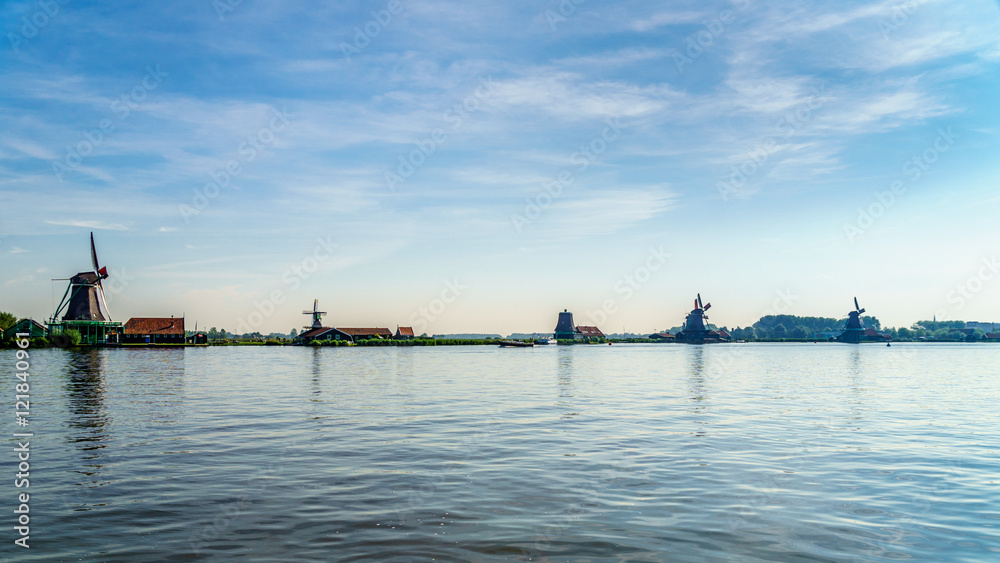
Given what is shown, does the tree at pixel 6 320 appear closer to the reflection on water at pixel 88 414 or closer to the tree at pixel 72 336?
the tree at pixel 72 336

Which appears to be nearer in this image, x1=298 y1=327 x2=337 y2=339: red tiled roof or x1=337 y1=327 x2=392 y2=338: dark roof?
x1=298 y1=327 x2=337 y2=339: red tiled roof

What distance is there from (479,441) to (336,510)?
21.2 feet

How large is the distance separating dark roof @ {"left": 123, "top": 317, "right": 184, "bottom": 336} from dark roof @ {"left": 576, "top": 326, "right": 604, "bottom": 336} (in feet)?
327

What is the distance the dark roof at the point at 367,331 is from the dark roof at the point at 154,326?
31263mm

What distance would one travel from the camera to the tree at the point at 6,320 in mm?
88000

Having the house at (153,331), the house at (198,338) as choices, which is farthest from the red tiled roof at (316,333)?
the house at (153,331)

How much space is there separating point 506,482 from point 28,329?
110780 millimetres

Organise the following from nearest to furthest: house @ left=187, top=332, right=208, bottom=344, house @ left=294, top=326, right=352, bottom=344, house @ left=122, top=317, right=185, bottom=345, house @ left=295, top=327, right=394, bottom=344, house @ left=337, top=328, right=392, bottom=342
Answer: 1. house @ left=122, top=317, right=185, bottom=345
2. house @ left=187, top=332, right=208, bottom=344
3. house @ left=294, top=326, right=352, bottom=344
4. house @ left=295, top=327, right=394, bottom=344
5. house @ left=337, top=328, right=392, bottom=342

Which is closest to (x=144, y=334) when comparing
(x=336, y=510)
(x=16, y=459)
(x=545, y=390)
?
(x=545, y=390)

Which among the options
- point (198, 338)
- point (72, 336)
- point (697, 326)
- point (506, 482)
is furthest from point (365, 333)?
point (506, 482)

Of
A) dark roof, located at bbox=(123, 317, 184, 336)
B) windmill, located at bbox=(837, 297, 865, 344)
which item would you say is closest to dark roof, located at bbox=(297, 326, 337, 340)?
dark roof, located at bbox=(123, 317, 184, 336)

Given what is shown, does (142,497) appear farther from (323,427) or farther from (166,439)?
(323,427)

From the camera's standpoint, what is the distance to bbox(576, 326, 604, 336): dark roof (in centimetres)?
16725

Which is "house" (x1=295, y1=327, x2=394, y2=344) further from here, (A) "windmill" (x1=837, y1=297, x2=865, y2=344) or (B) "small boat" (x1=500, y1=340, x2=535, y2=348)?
(A) "windmill" (x1=837, y1=297, x2=865, y2=344)
